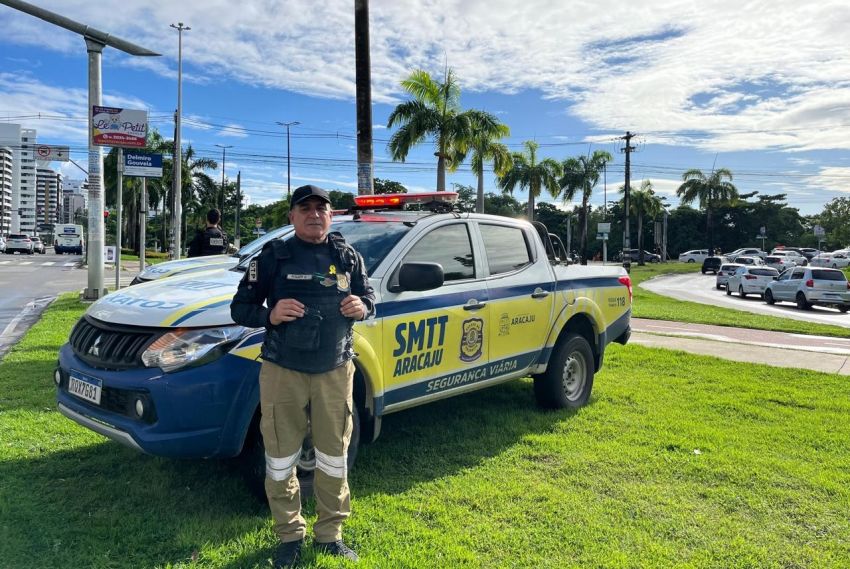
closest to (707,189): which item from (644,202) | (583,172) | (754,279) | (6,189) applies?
(644,202)

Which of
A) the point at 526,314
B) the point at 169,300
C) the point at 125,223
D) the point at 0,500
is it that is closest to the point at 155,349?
the point at 169,300

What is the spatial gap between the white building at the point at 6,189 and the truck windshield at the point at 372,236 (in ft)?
509

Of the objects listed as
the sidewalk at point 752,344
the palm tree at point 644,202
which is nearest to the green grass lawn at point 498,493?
the sidewalk at point 752,344

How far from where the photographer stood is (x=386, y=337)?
397 centimetres

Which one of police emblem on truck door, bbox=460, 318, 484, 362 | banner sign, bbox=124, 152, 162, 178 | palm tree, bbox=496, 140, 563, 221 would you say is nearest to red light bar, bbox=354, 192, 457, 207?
police emblem on truck door, bbox=460, 318, 484, 362

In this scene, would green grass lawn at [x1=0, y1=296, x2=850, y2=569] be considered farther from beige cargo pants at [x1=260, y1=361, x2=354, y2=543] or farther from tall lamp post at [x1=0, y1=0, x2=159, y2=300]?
tall lamp post at [x1=0, y1=0, x2=159, y2=300]

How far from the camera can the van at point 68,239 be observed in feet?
153

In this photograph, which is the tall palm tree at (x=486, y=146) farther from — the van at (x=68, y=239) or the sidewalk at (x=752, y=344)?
the van at (x=68, y=239)

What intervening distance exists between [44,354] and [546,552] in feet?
21.8

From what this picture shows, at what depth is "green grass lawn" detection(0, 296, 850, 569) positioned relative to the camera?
323 cm

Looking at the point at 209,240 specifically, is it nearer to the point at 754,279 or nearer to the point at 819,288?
the point at 819,288

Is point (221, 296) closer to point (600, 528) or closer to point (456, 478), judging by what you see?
point (456, 478)

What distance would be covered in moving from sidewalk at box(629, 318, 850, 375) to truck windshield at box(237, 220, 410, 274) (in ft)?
21.3

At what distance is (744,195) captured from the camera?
82312 millimetres
